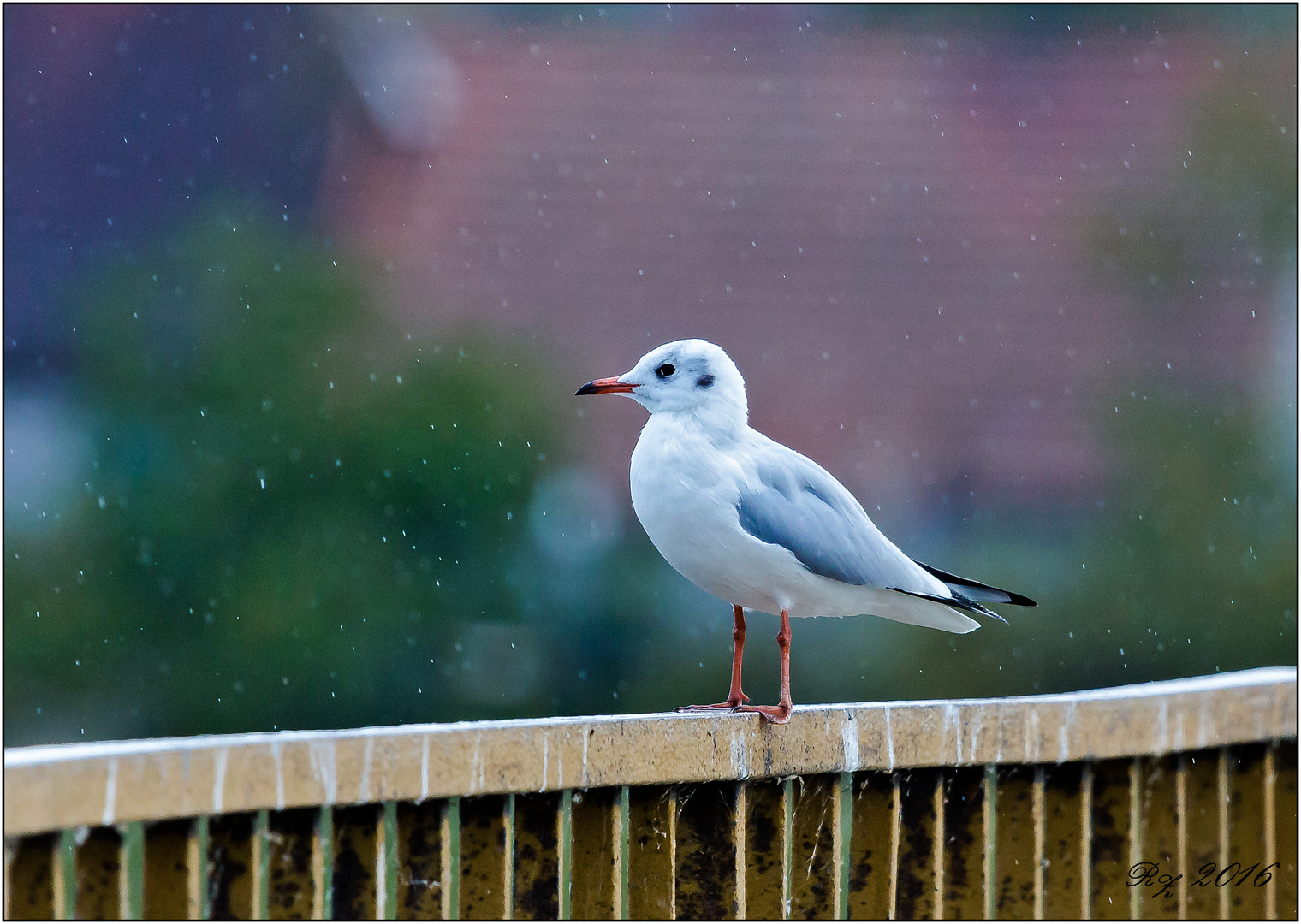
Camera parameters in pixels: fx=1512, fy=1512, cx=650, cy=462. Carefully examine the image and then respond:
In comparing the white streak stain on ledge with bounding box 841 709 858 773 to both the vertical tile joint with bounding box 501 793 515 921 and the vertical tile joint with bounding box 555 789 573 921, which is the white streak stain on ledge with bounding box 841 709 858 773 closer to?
the vertical tile joint with bounding box 555 789 573 921

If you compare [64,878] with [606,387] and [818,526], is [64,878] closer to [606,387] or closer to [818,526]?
[606,387]

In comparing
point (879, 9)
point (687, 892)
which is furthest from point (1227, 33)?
point (687, 892)

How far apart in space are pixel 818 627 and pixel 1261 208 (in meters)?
3.92

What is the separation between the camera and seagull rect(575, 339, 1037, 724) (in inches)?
125

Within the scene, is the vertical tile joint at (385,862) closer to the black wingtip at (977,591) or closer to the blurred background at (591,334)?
the black wingtip at (977,591)

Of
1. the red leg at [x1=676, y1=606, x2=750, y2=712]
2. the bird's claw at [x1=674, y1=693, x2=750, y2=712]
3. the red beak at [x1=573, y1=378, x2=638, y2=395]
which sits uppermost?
the red beak at [x1=573, y1=378, x2=638, y2=395]

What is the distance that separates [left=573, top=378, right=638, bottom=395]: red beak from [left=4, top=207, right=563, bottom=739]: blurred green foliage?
389cm

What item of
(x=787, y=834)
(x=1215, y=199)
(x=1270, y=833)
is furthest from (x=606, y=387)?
(x=1215, y=199)

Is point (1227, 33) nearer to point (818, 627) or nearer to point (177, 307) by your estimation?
point (818, 627)

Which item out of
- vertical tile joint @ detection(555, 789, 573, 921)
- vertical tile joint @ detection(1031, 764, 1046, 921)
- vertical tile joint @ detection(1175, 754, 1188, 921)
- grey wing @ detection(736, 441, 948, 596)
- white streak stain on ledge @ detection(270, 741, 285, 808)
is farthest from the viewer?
grey wing @ detection(736, 441, 948, 596)

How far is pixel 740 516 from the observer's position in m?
3.21

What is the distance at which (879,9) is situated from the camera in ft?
42.3

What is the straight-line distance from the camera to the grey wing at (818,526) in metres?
3.25

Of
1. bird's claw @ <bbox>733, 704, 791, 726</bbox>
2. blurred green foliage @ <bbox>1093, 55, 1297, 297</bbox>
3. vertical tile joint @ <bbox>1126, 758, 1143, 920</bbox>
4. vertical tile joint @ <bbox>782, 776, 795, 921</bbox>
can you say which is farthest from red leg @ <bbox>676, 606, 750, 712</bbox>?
blurred green foliage @ <bbox>1093, 55, 1297, 297</bbox>
